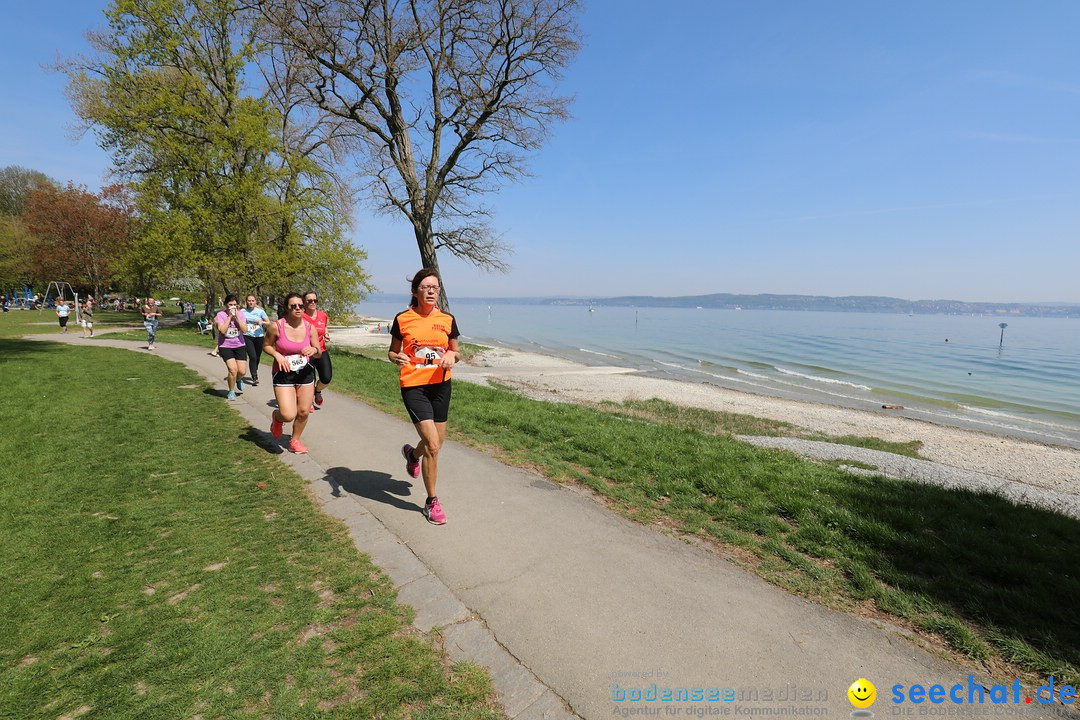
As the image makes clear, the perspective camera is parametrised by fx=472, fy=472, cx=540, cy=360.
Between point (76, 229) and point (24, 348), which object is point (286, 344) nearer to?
point (24, 348)

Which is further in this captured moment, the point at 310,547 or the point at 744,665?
the point at 310,547

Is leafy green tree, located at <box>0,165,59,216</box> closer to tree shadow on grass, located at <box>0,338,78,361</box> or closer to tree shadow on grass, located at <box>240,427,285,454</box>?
tree shadow on grass, located at <box>0,338,78,361</box>

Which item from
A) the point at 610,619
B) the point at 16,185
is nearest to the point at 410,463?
the point at 610,619

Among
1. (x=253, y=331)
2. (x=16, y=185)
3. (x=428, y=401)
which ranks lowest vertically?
(x=428, y=401)

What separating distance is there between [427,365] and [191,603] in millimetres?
2318

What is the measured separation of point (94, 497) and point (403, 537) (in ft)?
10.6

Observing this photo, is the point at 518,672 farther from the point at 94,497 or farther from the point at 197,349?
the point at 197,349

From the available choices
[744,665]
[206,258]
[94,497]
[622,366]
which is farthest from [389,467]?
[622,366]

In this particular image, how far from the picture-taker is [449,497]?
497 cm

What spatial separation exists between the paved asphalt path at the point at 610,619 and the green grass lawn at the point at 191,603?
0.27 metres

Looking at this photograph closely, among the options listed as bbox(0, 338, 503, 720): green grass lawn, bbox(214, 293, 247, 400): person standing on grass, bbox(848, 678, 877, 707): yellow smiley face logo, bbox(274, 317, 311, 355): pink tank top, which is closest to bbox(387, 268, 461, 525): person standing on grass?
bbox(0, 338, 503, 720): green grass lawn

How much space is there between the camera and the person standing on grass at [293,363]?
5785 mm

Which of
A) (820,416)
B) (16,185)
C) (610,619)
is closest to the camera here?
(610,619)

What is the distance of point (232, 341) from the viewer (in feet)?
30.5
